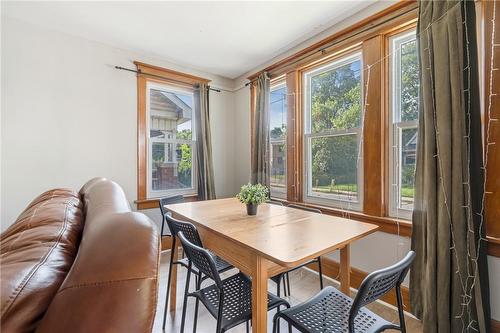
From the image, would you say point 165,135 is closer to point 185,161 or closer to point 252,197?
point 185,161

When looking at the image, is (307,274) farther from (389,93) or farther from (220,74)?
(220,74)

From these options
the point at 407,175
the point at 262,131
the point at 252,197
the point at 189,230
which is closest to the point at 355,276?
the point at 407,175

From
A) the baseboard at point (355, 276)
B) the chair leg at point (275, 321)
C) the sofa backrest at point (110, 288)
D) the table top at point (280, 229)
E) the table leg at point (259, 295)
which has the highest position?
the sofa backrest at point (110, 288)

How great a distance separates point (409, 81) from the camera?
6.77 ft

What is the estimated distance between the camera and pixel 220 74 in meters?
3.94

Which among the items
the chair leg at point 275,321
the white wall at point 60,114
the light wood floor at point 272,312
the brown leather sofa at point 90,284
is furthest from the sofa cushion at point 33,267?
the white wall at point 60,114

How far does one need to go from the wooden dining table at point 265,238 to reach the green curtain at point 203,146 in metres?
1.51

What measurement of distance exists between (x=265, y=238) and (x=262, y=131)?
2.18 meters

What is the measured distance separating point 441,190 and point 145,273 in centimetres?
190

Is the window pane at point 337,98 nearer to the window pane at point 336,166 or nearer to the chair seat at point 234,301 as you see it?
the window pane at point 336,166

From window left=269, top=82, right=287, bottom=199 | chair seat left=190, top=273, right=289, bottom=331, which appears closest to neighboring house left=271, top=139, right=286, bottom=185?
window left=269, top=82, right=287, bottom=199

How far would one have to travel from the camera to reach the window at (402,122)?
6.72 feet

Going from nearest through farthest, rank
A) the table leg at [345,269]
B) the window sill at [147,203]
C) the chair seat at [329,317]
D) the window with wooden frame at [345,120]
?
the chair seat at [329,317] < the table leg at [345,269] < the window with wooden frame at [345,120] < the window sill at [147,203]

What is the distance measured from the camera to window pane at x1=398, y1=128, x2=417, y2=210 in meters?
2.05
